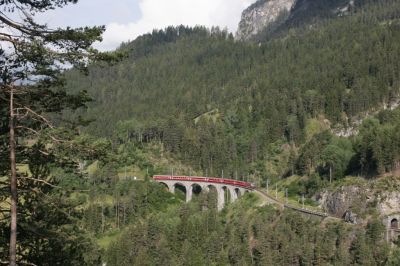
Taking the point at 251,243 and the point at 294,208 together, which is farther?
the point at 294,208

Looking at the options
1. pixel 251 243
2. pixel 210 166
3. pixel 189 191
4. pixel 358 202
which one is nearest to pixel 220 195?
pixel 189 191

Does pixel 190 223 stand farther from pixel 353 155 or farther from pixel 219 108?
pixel 219 108

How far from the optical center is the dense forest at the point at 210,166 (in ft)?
63.7

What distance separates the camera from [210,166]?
530 feet

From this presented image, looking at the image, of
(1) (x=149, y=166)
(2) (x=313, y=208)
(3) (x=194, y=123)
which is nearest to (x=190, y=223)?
(2) (x=313, y=208)

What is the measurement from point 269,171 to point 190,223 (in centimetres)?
6878

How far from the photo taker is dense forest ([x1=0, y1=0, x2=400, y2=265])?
19.4 meters

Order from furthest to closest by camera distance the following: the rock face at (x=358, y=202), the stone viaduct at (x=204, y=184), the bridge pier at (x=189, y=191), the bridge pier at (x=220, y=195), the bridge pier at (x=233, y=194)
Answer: the bridge pier at (x=189, y=191)
the stone viaduct at (x=204, y=184)
the bridge pier at (x=220, y=195)
the bridge pier at (x=233, y=194)
the rock face at (x=358, y=202)

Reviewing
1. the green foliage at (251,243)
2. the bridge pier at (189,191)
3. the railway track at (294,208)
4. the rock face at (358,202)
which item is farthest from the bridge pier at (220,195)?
the rock face at (358,202)

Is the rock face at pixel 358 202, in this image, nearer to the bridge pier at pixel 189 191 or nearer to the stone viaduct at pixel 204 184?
the stone viaduct at pixel 204 184

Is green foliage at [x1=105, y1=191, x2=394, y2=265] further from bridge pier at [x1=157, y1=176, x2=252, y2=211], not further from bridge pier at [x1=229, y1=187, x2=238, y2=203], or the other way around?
bridge pier at [x1=157, y1=176, x2=252, y2=211]

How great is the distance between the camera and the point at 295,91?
182750mm

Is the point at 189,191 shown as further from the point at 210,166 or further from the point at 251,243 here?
the point at 251,243

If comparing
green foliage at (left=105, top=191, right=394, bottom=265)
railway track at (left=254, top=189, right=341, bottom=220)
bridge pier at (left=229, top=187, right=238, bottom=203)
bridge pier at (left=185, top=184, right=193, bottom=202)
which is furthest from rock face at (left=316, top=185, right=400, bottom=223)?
bridge pier at (left=185, top=184, right=193, bottom=202)
